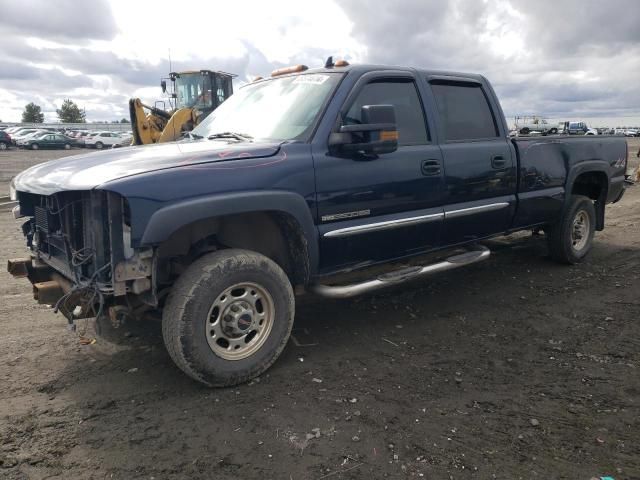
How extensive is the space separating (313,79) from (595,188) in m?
4.22

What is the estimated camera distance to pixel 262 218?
3.73 m

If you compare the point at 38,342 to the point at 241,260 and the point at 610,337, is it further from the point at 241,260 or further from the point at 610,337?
the point at 610,337

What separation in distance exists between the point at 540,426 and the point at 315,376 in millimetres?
1408

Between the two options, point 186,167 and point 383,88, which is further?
point 383,88

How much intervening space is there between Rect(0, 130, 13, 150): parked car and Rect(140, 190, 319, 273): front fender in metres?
41.5

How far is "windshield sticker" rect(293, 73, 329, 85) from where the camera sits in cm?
407

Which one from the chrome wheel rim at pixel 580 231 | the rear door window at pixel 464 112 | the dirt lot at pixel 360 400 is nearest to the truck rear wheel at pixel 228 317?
the dirt lot at pixel 360 400

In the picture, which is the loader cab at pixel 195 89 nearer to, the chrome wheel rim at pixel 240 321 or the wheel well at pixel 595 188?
the wheel well at pixel 595 188

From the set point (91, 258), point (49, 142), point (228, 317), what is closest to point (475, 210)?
point (228, 317)

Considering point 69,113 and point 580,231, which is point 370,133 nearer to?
point 580,231

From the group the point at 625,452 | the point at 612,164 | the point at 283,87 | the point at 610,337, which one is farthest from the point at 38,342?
the point at 612,164

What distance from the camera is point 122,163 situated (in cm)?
326

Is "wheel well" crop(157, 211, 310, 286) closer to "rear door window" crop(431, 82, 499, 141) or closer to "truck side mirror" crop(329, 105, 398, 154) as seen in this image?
"truck side mirror" crop(329, 105, 398, 154)

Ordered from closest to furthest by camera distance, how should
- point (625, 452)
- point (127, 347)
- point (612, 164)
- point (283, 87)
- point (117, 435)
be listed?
1. point (625, 452)
2. point (117, 435)
3. point (127, 347)
4. point (283, 87)
5. point (612, 164)
